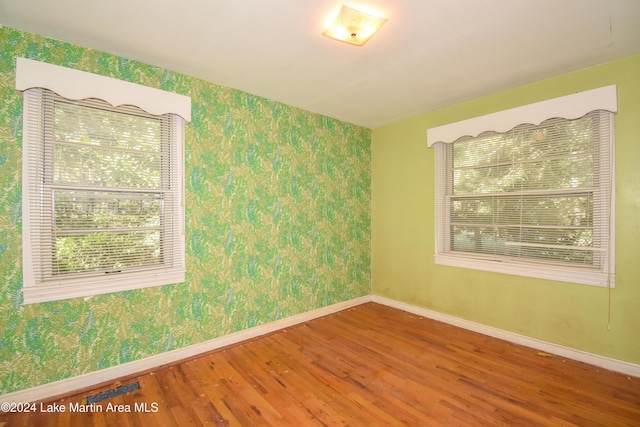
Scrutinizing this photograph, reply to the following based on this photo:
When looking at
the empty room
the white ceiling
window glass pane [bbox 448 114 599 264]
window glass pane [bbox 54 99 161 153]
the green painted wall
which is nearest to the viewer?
the white ceiling

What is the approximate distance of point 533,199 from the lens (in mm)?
2871

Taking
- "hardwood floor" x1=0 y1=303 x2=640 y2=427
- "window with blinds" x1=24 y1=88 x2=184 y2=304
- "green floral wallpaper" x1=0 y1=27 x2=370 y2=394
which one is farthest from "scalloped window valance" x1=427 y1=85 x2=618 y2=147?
"window with blinds" x1=24 y1=88 x2=184 y2=304

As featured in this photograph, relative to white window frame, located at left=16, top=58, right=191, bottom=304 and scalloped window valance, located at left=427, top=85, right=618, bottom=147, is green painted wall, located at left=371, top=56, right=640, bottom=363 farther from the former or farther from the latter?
white window frame, located at left=16, top=58, right=191, bottom=304

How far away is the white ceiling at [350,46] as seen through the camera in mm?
1782

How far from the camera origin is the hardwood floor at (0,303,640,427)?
1862 mm

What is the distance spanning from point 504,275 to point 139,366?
363 centimetres

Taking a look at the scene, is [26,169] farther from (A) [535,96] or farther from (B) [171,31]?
(A) [535,96]

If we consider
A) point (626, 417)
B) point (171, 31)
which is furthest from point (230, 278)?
point (626, 417)

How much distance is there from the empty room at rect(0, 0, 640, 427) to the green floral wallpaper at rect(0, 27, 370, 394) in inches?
0.8

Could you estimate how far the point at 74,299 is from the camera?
2.15 metres

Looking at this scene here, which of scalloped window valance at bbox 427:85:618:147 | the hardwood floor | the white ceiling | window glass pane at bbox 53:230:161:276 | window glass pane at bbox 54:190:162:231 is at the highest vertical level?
the white ceiling

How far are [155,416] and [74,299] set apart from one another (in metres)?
1.08

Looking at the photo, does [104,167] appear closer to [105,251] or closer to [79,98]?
[79,98]

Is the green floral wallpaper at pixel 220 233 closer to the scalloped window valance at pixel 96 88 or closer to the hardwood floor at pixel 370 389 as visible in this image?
the scalloped window valance at pixel 96 88
